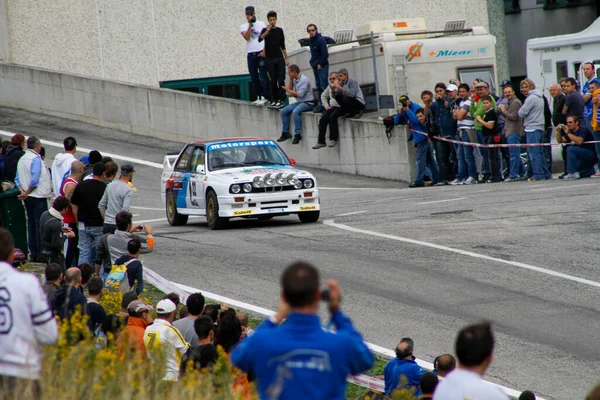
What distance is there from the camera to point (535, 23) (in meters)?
40.1

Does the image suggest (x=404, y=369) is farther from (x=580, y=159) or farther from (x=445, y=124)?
(x=445, y=124)

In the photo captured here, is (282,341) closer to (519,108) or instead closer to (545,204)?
(545,204)

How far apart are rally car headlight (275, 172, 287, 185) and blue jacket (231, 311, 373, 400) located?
13.8 m

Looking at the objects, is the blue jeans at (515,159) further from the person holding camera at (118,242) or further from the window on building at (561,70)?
the person holding camera at (118,242)

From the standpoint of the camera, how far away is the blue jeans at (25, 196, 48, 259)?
15.3 meters

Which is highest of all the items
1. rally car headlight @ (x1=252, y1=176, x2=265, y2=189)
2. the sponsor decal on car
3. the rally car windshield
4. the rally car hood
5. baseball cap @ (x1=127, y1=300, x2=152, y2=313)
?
the rally car windshield

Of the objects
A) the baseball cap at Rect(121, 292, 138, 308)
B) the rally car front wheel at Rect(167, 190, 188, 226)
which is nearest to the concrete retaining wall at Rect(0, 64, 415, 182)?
the rally car front wheel at Rect(167, 190, 188, 226)

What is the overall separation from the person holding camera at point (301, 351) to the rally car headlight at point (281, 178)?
13.8 m

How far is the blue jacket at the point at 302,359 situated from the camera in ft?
15.0

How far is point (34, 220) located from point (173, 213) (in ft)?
16.8

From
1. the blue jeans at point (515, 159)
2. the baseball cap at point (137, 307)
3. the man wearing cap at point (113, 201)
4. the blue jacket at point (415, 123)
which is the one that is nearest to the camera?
the baseball cap at point (137, 307)

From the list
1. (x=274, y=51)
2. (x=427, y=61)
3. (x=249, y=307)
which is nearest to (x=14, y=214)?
(x=249, y=307)

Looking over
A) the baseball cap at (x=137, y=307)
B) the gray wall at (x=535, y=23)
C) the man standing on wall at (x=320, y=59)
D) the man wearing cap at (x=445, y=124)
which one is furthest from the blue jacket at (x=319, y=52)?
the baseball cap at (x=137, y=307)

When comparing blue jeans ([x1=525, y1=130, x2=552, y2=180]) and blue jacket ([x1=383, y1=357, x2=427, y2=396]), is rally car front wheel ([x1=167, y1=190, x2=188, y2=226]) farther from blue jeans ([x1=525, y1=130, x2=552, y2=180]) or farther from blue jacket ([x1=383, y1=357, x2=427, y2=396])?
blue jacket ([x1=383, y1=357, x2=427, y2=396])
